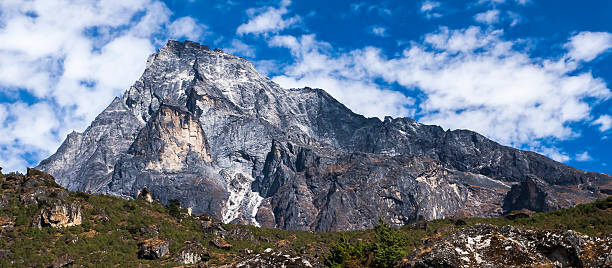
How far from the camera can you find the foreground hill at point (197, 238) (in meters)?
15.6

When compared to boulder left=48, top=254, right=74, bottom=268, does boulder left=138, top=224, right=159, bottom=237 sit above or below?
above

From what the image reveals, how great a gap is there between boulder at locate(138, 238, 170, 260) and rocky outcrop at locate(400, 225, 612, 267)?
95.3 meters

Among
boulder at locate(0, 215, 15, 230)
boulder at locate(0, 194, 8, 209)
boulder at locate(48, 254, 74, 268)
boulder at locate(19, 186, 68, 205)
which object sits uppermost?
boulder at locate(19, 186, 68, 205)

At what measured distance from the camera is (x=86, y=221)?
112750 millimetres

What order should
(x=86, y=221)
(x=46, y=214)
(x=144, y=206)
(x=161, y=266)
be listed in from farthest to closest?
(x=144, y=206)
(x=86, y=221)
(x=46, y=214)
(x=161, y=266)

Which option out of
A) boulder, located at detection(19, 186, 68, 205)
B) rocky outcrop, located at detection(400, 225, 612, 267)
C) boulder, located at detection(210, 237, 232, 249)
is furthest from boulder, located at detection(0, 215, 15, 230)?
rocky outcrop, located at detection(400, 225, 612, 267)

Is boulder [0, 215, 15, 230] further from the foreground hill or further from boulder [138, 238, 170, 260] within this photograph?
boulder [138, 238, 170, 260]

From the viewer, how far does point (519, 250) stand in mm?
15609

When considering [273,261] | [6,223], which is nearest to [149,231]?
[6,223]

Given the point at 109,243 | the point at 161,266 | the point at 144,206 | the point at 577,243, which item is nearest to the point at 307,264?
the point at 577,243

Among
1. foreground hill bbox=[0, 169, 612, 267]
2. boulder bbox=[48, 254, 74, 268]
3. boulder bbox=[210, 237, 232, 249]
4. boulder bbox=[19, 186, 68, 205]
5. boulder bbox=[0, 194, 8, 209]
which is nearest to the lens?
foreground hill bbox=[0, 169, 612, 267]

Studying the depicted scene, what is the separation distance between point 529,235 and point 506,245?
84 centimetres

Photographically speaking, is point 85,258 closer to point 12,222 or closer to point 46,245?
point 46,245

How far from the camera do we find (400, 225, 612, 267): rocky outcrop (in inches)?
591
